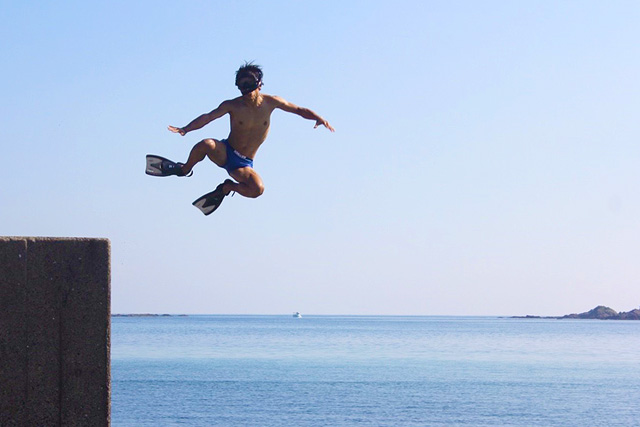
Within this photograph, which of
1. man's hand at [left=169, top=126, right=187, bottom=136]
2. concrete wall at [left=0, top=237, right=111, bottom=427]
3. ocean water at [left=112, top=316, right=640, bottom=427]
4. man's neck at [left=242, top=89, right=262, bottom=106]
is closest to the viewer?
concrete wall at [left=0, top=237, right=111, bottom=427]

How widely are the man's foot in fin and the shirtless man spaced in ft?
1.09

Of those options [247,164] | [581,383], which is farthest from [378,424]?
[247,164]

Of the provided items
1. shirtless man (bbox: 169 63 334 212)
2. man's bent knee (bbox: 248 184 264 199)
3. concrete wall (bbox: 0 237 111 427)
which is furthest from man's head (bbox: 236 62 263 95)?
concrete wall (bbox: 0 237 111 427)

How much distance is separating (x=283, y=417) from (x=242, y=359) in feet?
167

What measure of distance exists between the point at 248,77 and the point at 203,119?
2.33ft

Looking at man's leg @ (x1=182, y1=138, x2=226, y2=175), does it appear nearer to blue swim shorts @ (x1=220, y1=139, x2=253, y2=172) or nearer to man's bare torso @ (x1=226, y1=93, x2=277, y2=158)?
blue swim shorts @ (x1=220, y1=139, x2=253, y2=172)

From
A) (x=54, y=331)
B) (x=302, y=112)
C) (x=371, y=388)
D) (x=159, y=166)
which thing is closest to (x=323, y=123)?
(x=302, y=112)

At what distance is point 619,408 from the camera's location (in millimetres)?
61781

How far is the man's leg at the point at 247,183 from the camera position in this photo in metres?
11.0

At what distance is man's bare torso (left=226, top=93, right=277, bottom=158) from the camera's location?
1062cm

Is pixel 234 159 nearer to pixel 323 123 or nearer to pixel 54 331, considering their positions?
pixel 323 123

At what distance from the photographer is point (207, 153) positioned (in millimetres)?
11086

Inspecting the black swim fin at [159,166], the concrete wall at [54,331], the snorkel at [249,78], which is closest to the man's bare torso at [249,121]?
the snorkel at [249,78]

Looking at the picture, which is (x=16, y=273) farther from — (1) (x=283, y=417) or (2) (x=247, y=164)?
(1) (x=283, y=417)
